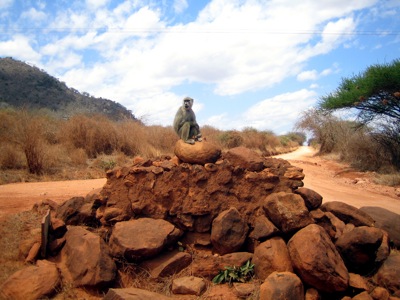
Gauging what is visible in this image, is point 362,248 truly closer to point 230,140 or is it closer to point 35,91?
point 230,140

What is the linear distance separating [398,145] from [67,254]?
1394cm

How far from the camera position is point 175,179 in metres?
5.07

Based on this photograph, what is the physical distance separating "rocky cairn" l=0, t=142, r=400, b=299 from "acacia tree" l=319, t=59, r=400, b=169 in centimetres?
973

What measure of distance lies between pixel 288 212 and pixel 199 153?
167cm

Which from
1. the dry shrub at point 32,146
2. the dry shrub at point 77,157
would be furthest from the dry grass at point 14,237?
the dry shrub at point 77,157

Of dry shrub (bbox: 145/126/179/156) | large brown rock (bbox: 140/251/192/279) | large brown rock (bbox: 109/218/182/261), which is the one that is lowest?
large brown rock (bbox: 140/251/192/279)

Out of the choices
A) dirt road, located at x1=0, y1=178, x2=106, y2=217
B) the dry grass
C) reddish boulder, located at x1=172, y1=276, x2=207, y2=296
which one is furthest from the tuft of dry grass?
the dry grass

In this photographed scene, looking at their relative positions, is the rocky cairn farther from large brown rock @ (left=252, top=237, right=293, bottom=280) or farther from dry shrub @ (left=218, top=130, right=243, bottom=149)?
dry shrub @ (left=218, top=130, right=243, bottom=149)

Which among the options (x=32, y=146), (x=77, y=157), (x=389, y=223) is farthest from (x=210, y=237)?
(x=77, y=157)

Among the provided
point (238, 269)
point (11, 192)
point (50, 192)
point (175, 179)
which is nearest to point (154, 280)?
point (238, 269)

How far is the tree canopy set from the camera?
12.5 meters

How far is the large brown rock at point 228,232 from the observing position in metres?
4.57

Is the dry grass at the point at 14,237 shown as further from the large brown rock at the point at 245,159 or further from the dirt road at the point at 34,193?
the large brown rock at the point at 245,159

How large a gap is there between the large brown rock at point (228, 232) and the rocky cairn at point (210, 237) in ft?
0.05
